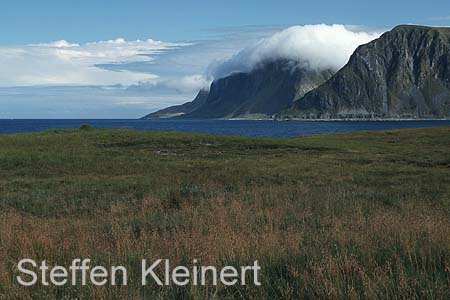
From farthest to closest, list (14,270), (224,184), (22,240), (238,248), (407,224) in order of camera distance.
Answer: (224,184), (407,224), (22,240), (238,248), (14,270)

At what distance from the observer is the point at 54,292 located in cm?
689

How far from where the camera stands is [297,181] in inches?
969

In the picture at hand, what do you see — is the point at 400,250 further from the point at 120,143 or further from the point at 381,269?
the point at 120,143

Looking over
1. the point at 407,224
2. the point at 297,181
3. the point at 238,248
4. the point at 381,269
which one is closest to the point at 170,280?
the point at 238,248

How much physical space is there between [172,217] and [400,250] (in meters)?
6.40

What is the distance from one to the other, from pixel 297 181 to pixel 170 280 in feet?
59.4

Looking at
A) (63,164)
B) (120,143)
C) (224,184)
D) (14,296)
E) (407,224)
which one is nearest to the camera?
(14,296)

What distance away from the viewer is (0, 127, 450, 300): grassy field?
6.75 meters

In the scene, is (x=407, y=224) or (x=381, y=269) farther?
(x=407, y=224)

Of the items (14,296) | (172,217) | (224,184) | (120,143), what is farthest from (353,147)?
(14,296)

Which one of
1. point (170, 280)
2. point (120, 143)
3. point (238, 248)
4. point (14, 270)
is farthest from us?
point (120, 143)

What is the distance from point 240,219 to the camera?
1164 cm

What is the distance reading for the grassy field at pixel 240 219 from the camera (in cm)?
675

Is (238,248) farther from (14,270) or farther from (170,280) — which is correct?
(14,270)
